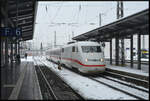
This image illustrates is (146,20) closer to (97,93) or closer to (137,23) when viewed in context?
(137,23)

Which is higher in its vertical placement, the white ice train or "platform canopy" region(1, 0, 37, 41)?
"platform canopy" region(1, 0, 37, 41)

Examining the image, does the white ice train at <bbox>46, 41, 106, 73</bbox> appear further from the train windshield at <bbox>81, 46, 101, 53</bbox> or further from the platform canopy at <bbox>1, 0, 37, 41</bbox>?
the platform canopy at <bbox>1, 0, 37, 41</bbox>

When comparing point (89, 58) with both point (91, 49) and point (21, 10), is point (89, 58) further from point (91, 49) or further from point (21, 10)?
point (21, 10)

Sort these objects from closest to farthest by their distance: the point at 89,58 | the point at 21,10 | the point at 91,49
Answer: the point at 89,58, the point at 91,49, the point at 21,10

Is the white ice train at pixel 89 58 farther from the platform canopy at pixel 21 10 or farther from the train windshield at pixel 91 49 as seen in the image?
the platform canopy at pixel 21 10

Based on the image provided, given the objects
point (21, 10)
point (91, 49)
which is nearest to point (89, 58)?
point (91, 49)

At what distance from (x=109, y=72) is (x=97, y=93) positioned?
7.31 m

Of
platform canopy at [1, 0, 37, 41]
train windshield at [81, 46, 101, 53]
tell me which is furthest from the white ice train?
platform canopy at [1, 0, 37, 41]

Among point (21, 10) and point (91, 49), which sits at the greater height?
point (21, 10)

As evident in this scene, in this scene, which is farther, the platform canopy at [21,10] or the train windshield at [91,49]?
the train windshield at [91,49]

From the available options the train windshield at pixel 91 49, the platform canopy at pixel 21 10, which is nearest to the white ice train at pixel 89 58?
the train windshield at pixel 91 49

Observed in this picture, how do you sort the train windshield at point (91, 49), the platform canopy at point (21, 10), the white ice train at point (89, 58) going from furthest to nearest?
1. the train windshield at point (91, 49)
2. the white ice train at point (89, 58)
3. the platform canopy at point (21, 10)

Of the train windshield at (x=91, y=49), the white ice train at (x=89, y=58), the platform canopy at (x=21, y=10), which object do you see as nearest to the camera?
the platform canopy at (x=21, y=10)

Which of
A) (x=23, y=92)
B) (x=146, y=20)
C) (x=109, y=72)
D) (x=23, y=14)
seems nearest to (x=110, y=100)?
(x=23, y=92)
